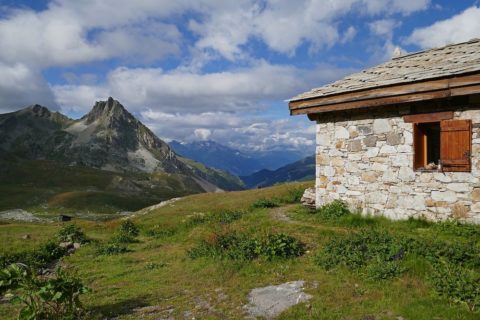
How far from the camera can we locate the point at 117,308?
8.70 meters

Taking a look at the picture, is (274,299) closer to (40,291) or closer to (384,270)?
(384,270)

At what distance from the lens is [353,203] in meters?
15.1

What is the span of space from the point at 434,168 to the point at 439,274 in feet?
19.0

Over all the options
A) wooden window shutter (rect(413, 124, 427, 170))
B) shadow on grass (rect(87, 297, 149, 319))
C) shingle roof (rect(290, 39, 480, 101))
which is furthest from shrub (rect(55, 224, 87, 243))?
wooden window shutter (rect(413, 124, 427, 170))

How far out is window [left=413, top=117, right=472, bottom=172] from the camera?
Answer: 39.4ft

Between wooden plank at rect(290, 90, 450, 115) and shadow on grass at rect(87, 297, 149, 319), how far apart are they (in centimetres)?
952

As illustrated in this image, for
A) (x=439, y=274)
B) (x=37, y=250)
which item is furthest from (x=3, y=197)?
(x=439, y=274)

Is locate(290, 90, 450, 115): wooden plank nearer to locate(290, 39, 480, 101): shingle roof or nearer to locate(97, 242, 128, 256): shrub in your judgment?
locate(290, 39, 480, 101): shingle roof

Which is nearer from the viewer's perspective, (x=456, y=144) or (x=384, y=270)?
(x=384, y=270)

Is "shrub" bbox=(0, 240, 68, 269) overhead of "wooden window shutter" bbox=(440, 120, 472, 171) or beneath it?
beneath

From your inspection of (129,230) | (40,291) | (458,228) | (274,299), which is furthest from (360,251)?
(129,230)

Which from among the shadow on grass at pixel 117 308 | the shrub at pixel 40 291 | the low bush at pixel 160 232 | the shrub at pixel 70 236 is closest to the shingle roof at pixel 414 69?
the low bush at pixel 160 232

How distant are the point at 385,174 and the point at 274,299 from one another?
7.50 m

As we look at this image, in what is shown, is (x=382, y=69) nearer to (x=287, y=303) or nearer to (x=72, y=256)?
(x=287, y=303)
